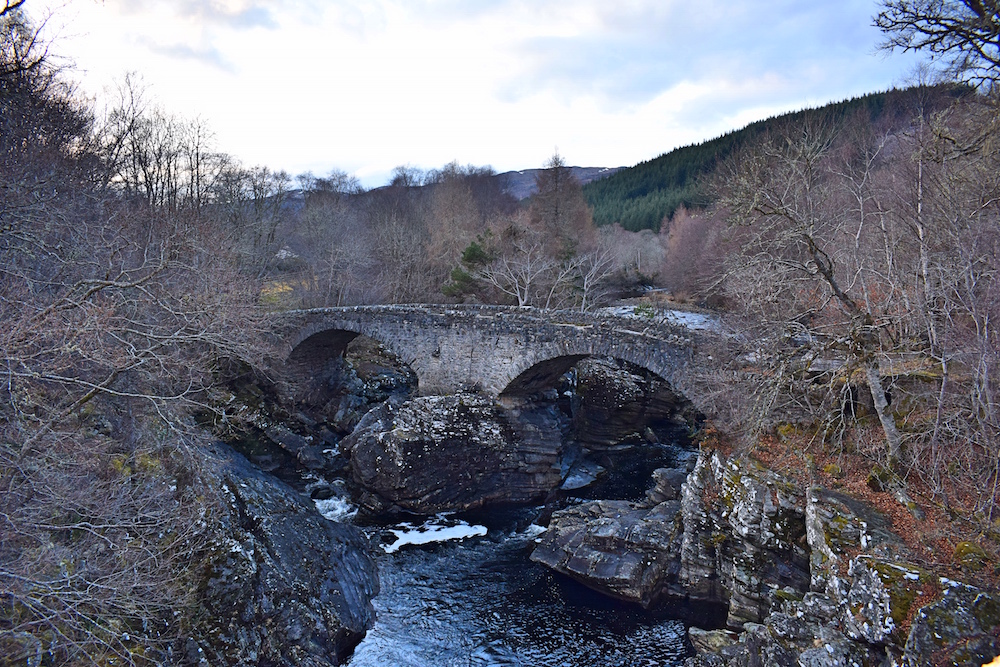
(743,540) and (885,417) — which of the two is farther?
(743,540)

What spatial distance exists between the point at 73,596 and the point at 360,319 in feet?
52.6

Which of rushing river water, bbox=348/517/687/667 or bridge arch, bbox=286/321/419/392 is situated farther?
bridge arch, bbox=286/321/419/392

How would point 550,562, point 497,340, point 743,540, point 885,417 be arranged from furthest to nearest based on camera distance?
point 497,340 < point 550,562 < point 743,540 < point 885,417

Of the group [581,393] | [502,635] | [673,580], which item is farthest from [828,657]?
[581,393]

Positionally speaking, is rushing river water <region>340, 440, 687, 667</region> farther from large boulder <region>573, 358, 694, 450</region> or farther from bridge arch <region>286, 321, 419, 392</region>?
bridge arch <region>286, 321, 419, 392</region>

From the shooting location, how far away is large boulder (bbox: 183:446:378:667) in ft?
28.9

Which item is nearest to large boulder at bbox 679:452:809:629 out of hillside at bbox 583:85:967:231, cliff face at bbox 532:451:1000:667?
cliff face at bbox 532:451:1000:667

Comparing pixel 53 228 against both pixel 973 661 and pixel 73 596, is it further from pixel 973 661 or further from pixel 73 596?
pixel 973 661

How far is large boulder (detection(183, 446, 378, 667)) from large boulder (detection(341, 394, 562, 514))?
3.96 meters

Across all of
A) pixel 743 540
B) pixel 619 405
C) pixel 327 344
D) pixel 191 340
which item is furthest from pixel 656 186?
pixel 191 340

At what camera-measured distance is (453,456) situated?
59.2 feet

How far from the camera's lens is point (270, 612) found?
31.0 ft

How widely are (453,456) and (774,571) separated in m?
A: 10.6

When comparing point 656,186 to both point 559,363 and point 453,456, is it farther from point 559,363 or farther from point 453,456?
point 453,456
